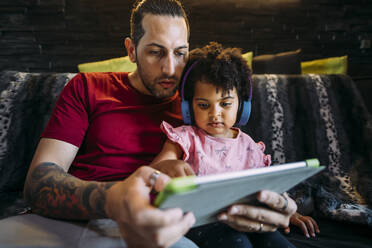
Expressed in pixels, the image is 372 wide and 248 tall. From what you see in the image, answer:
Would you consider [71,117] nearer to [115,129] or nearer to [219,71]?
[115,129]

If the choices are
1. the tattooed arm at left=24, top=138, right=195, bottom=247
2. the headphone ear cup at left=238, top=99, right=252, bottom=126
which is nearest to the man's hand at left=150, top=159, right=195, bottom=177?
the tattooed arm at left=24, top=138, right=195, bottom=247

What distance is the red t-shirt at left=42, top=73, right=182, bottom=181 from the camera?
3.29ft

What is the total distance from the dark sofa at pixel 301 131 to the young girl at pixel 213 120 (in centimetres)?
42

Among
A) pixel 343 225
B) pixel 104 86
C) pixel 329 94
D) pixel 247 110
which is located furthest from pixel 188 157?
pixel 329 94

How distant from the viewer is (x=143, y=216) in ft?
1.55

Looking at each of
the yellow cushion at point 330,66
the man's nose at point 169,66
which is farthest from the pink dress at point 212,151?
the yellow cushion at point 330,66

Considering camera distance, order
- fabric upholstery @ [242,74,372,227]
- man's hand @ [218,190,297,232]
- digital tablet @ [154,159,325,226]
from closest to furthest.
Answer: digital tablet @ [154,159,325,226], man's hand @ [218,190,297,232], fabric upholstery @ [242,74,372,227]

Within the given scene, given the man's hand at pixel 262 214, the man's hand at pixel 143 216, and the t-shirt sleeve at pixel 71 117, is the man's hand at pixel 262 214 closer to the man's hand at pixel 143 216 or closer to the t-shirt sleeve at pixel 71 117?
the man's hand at pixel 143 216

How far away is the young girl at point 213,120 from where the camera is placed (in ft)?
3.15

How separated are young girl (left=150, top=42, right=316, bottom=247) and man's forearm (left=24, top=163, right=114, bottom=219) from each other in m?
0.26

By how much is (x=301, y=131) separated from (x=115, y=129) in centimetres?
104

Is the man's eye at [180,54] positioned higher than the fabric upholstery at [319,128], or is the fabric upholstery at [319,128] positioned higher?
the man's eye at [180,54]

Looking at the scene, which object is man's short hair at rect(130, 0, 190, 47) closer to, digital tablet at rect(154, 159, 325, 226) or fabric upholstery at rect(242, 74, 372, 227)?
fabric upholstery at rect(242, 74, 372, 227)

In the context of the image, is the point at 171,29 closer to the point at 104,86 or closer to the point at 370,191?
the point at 104,86
